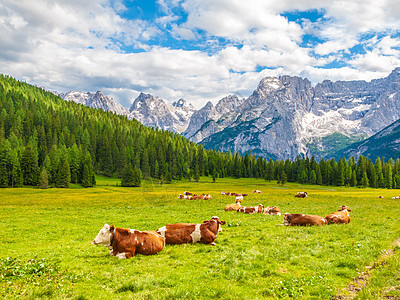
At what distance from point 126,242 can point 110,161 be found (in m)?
135

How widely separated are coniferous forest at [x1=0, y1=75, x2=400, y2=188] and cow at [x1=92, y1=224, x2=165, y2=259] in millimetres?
86468

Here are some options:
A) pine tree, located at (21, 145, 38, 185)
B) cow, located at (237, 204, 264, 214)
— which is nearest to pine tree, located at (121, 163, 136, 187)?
pine tree, located at (21, 145, 38, 185)

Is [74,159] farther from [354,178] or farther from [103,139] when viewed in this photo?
[354,178]

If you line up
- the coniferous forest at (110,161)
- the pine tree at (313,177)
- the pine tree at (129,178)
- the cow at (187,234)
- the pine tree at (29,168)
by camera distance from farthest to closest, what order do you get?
the pine tree at (313,177)
the pine tree at (129,178)
the coniferous forest at (110,161)
the pine tree at (29,168)
the cow at (187,234)

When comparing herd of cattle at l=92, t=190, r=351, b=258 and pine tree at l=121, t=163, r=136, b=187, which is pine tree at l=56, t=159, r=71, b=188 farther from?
herd of cattle at l=92, t=190, r=351, b=258

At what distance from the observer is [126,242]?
45.9ft

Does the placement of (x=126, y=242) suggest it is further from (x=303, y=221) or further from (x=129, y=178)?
(x=129, y=178)

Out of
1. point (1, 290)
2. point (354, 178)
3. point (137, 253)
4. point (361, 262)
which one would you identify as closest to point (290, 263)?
point (361, 262)

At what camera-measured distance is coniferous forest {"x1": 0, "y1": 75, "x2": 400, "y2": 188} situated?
94688mm

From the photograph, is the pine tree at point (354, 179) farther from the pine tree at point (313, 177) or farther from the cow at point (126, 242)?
the cow at point (126, 242)

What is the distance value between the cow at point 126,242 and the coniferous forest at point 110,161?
8647 cm

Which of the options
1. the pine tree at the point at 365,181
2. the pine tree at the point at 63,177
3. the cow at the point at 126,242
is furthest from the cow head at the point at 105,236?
the pine tree at the point at 365,181

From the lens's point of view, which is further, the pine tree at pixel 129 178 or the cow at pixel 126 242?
the pine tree at pixel 129 178

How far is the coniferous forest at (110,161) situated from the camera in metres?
94.7
